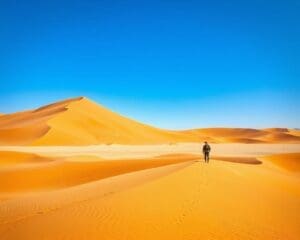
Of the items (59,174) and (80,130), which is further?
(80,130)

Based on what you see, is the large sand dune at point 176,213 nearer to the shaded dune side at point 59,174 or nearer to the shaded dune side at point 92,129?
the shaded dune side at point 59,174

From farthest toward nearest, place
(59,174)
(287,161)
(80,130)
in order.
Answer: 1. (80,130)
2. (287,161)
3. (59,174)

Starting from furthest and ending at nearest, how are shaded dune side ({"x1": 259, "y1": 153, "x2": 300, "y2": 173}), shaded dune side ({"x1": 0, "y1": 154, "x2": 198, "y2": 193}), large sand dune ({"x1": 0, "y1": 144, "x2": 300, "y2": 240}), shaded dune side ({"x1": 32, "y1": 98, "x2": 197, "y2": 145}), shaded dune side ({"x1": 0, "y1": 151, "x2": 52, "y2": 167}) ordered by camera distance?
shaded dune side ({"x1": 32, "y1": 98, "x2": 197, "y2": 145})
shaded dune side ({"x1": 0, "y1": 151, "x2": 52, "y2": 167})
shaded dune side ({"x1": 259, "y1": 153, "x2": 300, "y2": 173})
shaded dune side ({"x1": 0, "y1": 154, "x2": 198, "y2": 193})
large sand dune ({"x1": 0, "y1": 144, "x2": 300, "y2": 240})

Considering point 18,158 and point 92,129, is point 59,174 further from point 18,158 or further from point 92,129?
point 92,129

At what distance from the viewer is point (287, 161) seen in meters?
29.4

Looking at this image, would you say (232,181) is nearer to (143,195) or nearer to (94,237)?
(143,195)

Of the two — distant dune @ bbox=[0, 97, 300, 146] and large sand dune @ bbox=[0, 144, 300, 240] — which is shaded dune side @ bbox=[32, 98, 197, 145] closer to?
distant dune @ bbox=[0, 97, 300, 146]

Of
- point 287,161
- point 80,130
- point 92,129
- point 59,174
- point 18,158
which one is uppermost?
point 92,129

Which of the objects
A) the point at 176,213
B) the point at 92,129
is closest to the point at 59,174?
the point at 176,213

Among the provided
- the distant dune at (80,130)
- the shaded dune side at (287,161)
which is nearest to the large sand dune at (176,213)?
the shaded dune side at (287,161)

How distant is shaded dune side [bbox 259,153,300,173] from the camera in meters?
27.6

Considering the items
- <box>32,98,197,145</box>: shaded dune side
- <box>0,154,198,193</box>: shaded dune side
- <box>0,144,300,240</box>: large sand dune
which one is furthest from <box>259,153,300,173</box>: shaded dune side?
<box>32,98,197,145</box>: shaded dune side

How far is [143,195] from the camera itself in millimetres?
9773

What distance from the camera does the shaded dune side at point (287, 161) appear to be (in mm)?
27641
